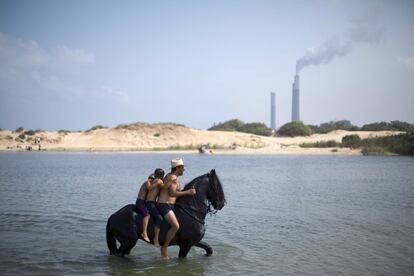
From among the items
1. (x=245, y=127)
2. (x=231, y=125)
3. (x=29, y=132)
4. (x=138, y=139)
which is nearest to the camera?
(x=138, y=139)

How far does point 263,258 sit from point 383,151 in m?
46.0

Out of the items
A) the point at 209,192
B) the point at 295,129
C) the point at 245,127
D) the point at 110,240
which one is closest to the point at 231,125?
the point at 245,127

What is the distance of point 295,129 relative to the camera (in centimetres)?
8319

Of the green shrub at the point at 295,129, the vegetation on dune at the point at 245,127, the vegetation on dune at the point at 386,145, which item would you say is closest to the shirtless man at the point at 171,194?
the vegetation on dune at the point at 386,145

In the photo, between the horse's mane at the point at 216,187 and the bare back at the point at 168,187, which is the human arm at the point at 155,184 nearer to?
the bare back at the point at 168,187

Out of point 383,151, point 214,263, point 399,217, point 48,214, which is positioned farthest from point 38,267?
point 383,151

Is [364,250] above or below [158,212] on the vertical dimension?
below

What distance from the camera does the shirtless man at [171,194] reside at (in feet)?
28.8

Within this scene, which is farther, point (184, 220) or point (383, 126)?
point (383, 126)

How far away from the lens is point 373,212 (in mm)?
14930

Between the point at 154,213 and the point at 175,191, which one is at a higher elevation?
the point at 175,191

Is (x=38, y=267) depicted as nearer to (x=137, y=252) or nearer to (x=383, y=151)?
(x=137, y=252)

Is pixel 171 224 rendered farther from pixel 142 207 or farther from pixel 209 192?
pixel 209 192

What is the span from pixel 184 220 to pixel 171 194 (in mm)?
626
